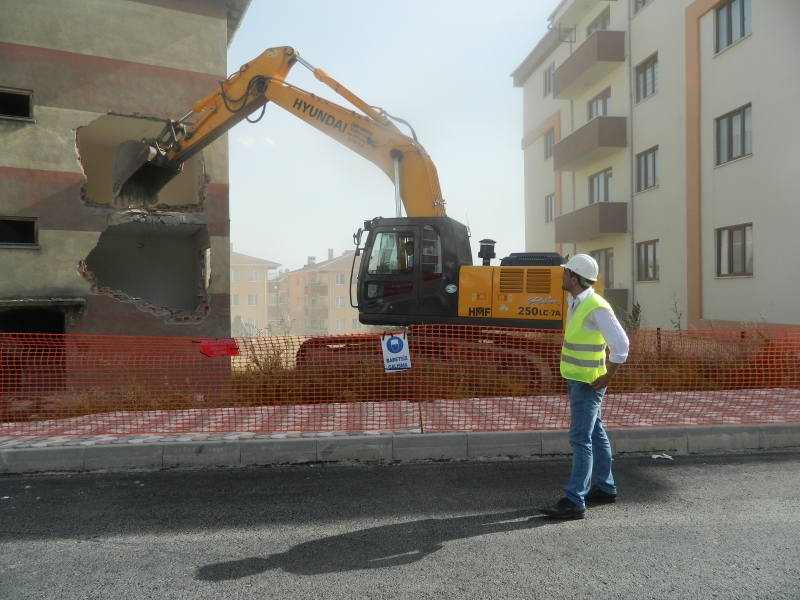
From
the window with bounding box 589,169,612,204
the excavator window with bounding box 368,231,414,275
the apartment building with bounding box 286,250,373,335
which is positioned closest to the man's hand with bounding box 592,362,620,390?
the excavator window with bounding box 368,231,414,275

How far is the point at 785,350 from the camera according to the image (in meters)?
8.96

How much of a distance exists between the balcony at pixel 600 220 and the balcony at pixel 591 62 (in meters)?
4.70

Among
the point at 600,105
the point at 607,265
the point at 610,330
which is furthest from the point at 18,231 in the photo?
the point at 600,105

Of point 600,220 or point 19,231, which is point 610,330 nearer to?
point 19,231

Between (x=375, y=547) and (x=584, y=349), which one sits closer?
(x=375, y=547)

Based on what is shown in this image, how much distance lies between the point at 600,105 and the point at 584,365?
21.6 metres

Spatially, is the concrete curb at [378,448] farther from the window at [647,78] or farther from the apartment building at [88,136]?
the window at [647,78]

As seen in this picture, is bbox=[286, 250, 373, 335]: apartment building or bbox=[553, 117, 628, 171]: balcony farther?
bbox=[286, 250, 373, 335]: apartment building

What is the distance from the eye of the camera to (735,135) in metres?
16.8

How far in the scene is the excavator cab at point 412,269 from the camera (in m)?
9.97

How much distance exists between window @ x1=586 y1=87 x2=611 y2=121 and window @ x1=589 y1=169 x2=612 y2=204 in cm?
211

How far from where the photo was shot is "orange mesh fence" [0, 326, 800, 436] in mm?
7922

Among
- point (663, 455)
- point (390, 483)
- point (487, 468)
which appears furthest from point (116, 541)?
point (663, 455)

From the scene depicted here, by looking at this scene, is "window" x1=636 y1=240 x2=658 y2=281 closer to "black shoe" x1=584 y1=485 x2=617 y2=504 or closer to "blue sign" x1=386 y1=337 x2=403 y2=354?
"blue sign" x1=386 y1=337 x2=403 y2=354
